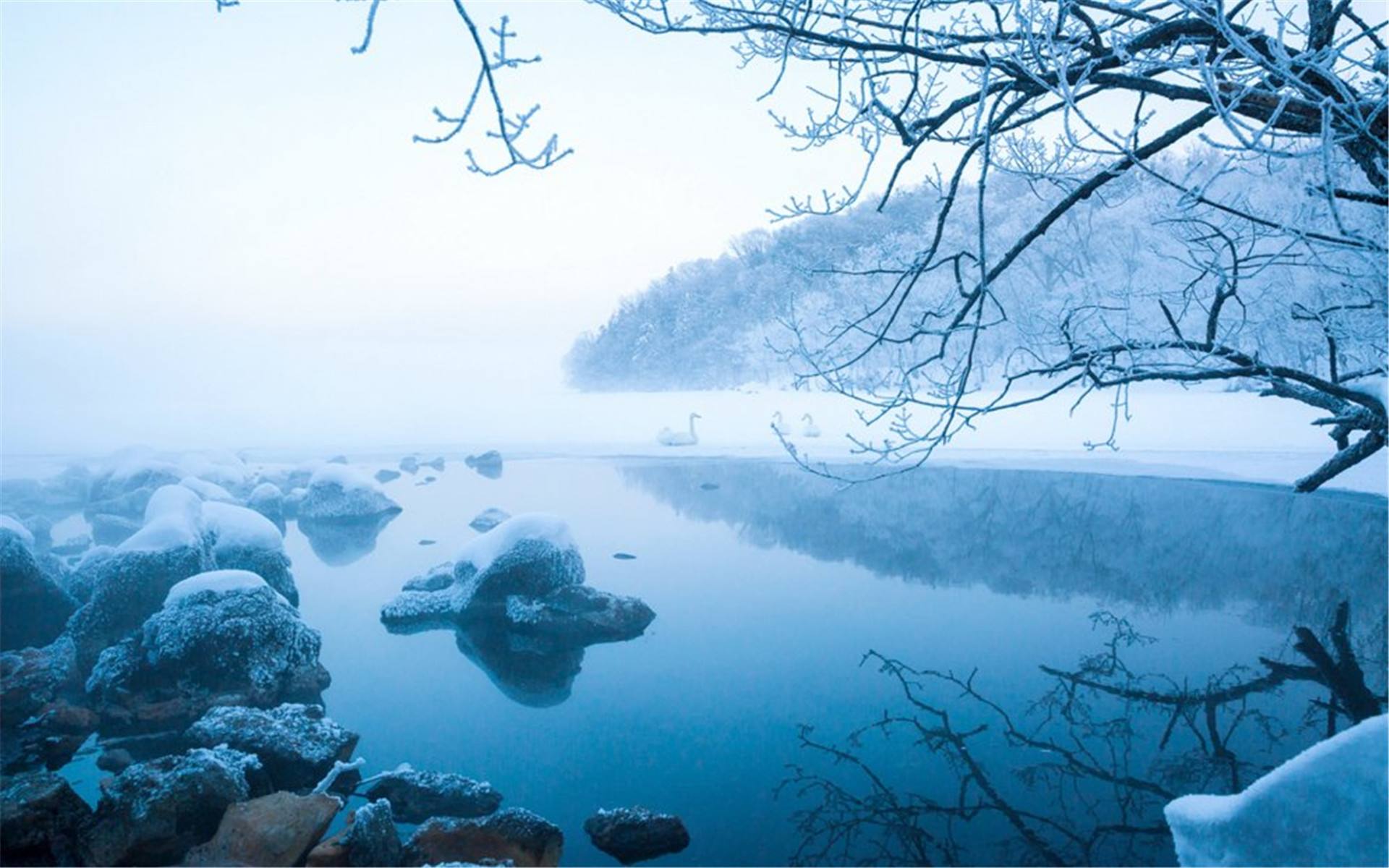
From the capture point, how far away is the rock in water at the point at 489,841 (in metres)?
4.29

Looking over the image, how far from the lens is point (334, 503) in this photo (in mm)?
15297

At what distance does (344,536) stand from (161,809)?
1068cm

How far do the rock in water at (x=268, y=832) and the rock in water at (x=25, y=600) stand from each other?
5684 millimetres

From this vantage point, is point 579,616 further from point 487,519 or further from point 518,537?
point 487,519

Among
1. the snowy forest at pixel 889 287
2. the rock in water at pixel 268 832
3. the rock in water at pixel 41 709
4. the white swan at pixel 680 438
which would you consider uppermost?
the snowy forest at pixel 889 287

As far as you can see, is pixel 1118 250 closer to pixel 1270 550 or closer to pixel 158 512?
pixel 1270 550

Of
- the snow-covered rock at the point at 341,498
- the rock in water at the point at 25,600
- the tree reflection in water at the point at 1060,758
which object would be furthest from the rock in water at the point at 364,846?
the snow-covered rock at the point at 341,498

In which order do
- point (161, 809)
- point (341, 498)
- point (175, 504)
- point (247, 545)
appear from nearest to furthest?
point (161, 809), point (247, 545), point (175, 504), point (341, 498)

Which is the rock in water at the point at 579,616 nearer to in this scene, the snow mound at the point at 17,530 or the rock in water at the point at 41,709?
the rock in water at the point at 41,709

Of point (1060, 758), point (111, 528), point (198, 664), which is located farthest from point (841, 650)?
point (111, 528)

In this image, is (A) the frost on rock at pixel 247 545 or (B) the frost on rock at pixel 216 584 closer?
(B) the frost on rock at pixel 216 584

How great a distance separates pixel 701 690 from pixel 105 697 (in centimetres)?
539

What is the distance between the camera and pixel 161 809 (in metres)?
4.50

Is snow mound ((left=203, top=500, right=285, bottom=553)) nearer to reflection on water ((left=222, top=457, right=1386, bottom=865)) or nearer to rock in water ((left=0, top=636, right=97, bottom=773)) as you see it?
reflection on water ((left=222, top=457, right=1386, bottom=865))
